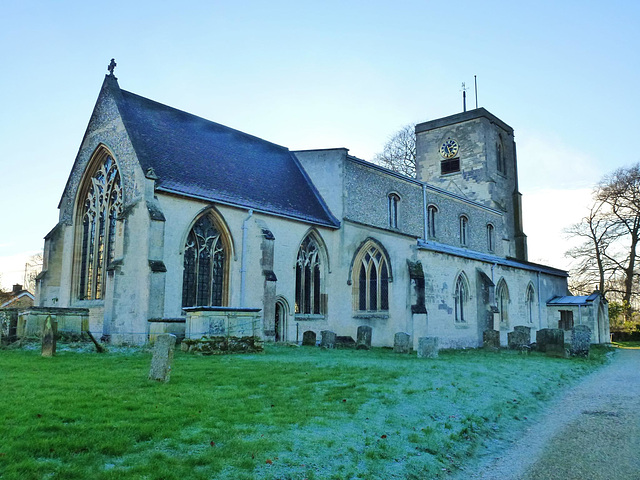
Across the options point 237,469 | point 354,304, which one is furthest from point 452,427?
point 354,304

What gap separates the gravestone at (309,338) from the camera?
20.9 meters

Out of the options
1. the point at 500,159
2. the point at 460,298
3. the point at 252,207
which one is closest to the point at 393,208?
the point at 460,298

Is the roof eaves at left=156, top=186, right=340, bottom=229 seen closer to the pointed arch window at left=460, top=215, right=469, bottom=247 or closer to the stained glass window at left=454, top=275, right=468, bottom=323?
the stained glass window at left=454, top=275, right=468, bottom=323

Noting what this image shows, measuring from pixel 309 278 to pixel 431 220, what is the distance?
11.6 m

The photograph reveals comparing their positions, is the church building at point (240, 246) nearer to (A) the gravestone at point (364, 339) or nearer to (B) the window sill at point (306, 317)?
(B) the window sill at point (306, 317)

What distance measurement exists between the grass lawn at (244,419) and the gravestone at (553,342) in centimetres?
836

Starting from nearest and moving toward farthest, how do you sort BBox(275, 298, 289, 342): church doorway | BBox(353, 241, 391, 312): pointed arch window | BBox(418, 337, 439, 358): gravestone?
BBox(418, 337, 439, 358): gravestone → BBox(275, 298, 289, 342): church doorway → BBox(353, 241, 391, 312): pointed arch window

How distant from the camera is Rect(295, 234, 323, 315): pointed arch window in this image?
23016mm

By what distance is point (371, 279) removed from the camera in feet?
78.0

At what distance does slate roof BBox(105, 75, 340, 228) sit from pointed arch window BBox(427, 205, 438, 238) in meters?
9.06

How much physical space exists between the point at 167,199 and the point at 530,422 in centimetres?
1376

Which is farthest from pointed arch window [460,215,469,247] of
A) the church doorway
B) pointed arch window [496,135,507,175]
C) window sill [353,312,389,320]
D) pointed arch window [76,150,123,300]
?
pointed arch window [76,150,123,300]

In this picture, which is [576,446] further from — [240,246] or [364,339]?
[240,246]

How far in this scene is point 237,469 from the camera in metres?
5.28
